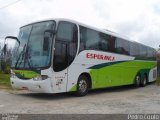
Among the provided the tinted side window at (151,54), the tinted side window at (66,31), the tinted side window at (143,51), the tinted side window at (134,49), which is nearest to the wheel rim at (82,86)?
the tinted side window at (66,31)

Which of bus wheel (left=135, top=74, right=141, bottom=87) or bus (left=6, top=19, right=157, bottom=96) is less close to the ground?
bus (left=6, top=19, right=157, bottom=96)

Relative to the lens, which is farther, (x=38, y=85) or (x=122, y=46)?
(x=122, y=46)

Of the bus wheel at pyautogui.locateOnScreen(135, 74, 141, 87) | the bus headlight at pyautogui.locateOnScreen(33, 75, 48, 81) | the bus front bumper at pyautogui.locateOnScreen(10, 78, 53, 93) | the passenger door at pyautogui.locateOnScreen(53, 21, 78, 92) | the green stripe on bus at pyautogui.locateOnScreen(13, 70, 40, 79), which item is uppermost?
the passenger door at pyautogui.locateOnScreen(53, 21, 78, 92)

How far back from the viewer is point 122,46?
19312 millimetres

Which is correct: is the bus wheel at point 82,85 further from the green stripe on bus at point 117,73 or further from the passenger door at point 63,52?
the passenger door at point 63,52

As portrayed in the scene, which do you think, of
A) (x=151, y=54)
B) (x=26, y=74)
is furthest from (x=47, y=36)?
(x=151, y=54)

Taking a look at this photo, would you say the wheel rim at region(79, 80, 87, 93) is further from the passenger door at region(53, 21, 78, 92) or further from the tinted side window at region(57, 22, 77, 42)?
the tinted side window at region(57, 22, 77, 42)

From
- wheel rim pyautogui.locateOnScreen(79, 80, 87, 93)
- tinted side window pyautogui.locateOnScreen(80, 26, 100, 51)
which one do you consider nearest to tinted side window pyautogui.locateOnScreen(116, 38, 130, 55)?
tinted side window pyautogui.locateOnScreen(80, 26, 100, 51)

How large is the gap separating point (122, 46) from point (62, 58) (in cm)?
706

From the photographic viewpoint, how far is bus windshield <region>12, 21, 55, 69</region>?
41.3 feet

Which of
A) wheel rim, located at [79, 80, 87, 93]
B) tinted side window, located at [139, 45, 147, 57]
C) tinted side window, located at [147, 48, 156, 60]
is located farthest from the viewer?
tinted side window, located at [147, 48, 156, 60]

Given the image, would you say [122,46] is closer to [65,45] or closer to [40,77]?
[65,45]

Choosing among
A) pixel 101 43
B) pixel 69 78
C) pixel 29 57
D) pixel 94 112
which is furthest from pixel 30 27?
pixel 94 112

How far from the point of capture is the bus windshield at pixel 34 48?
1258 centimetres
